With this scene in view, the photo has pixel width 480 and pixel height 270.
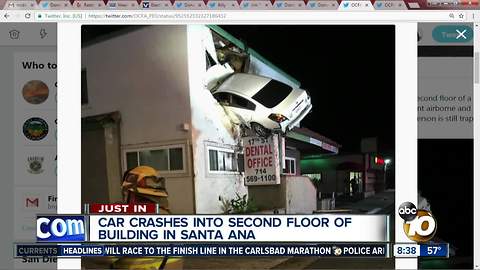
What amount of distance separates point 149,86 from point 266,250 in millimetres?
1418

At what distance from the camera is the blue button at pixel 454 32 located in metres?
2.97

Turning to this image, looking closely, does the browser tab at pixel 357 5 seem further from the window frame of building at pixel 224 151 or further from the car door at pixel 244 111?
the window frame of building at pixel 224 151

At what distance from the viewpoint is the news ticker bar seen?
3.02 meters

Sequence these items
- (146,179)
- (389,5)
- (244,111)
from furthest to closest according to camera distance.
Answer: (244,111)
(146,179)
(389,5)

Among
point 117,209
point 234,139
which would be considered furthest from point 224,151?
point 117,209

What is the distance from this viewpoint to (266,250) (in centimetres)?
303

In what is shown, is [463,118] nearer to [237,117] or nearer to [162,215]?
[237,117]

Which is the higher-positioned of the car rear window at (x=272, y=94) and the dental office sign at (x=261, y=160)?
the car rear window at (x=272, y=94)

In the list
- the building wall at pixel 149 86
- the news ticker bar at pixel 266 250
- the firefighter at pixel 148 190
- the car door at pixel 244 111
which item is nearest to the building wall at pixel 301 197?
the news ticker bar at pixel 266 250

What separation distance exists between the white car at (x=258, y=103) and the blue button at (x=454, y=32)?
1.10 meters

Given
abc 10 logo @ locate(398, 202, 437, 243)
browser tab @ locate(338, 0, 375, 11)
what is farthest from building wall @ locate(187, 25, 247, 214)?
abc 10 logo @ locate(398, 202, 437, 243)

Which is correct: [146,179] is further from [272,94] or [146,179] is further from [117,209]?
[272,94]

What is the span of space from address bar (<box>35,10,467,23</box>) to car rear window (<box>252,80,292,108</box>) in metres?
0.46

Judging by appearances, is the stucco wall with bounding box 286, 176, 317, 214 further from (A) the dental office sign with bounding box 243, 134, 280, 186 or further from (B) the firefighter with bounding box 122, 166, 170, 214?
Answer: (B) the firefighter with bounding box 122, 166, 170, 214
